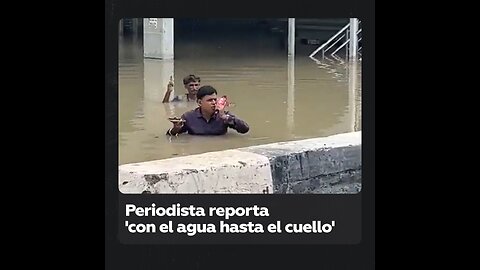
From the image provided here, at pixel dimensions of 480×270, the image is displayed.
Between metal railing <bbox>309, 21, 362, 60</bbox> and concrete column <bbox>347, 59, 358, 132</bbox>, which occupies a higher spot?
metal railing <bbox>309, 21, 362, 60</bbox>

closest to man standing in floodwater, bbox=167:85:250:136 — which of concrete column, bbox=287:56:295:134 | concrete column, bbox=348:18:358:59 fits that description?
concrete column, bbox=287:56:295:134

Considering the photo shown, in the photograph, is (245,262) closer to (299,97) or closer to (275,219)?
(275,219)

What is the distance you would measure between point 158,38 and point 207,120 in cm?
28

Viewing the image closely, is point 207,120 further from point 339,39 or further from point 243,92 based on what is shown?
point 339,39

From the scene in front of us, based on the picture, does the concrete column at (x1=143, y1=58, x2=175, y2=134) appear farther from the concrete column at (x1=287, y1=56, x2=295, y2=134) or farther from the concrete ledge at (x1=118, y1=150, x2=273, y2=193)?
the concrete column at (x1=287, y1=56, x2=295, y2=134)

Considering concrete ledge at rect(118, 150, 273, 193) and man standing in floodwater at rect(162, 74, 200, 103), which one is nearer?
concrete ledge at rect(118, 150, 273, 193)

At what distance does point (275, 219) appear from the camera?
13.2 ft

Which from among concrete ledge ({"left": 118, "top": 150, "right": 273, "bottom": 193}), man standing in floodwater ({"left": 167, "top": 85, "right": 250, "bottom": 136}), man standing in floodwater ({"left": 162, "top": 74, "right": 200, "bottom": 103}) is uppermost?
man standing in floodwater ({"left": 162, "top": 74, "right": 200, "bottom": 103})

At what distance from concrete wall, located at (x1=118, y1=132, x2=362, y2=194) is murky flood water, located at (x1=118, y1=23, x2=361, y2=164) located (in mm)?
31

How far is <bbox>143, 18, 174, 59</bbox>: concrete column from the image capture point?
13.2ft

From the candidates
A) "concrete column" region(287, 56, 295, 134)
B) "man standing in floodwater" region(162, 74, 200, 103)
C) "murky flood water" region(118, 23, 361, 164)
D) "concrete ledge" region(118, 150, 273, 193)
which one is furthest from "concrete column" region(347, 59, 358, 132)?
"man standing in floodwater" region(162, 74, 200, 103)

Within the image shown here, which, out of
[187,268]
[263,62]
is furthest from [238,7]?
[187,268]

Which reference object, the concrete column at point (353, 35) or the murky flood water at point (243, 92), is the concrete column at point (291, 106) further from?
the concrete column at point (353, 35)

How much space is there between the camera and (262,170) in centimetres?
405
